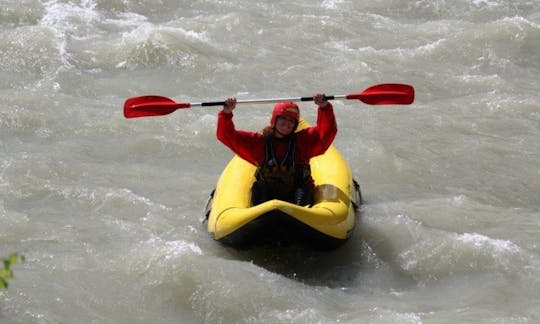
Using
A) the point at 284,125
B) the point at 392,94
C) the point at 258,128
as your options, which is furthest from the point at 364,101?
the point at 258,128

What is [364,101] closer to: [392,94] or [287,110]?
[392,94]

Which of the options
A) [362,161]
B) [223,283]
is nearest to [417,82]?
[362,161]

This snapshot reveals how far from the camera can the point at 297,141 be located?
17.7 feet

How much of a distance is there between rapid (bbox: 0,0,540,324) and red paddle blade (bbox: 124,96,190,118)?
69 centimetres

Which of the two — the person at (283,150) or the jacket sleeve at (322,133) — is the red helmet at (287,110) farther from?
the jacket sleeve at (322,133)

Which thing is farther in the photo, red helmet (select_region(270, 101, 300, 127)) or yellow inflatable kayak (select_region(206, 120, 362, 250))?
red helmet (select_region(270, 101, 300, 127))

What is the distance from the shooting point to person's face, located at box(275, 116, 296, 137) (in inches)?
209

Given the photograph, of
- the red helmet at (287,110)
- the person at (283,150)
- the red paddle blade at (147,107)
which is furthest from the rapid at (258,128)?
the red helmet at (287,110)

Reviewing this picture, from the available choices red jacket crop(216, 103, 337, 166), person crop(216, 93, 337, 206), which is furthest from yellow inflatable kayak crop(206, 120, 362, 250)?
red jacket crop(216, 103, 337, 166)

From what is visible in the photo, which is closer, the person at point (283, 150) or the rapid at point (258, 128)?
the rapid at point (258, 128)

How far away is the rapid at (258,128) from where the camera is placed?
482 cm

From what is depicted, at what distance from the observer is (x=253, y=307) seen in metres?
4.63

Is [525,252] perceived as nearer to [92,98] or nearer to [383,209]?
[383,209]

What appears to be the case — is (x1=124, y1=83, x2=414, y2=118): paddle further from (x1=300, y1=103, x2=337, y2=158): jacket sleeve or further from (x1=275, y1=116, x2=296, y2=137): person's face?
(x1=275, y1=116, x2=296, y2=137): person's face
